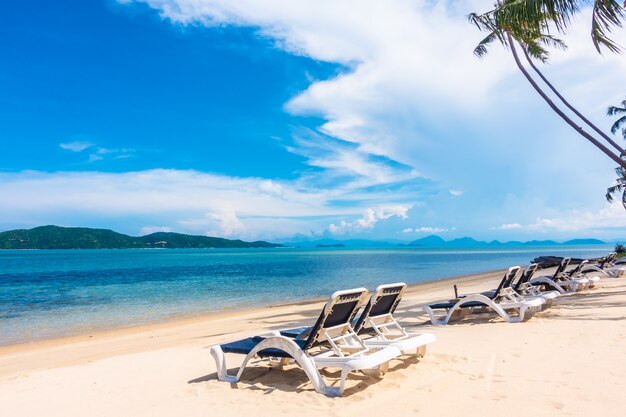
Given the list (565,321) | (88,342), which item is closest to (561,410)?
(565,321)

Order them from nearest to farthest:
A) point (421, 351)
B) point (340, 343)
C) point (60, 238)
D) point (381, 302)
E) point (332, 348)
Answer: point (332, 348) < point (340, 343) < point (381, 302) < point (421, 351) < point (60, 238)

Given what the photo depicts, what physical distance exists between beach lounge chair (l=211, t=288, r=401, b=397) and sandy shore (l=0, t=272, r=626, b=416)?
0.55 ft

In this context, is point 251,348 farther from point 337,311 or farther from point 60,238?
point 60,238

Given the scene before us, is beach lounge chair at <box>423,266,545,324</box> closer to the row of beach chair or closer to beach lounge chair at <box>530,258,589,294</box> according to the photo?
the row of beach chair

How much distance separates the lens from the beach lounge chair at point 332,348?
15.4 feet

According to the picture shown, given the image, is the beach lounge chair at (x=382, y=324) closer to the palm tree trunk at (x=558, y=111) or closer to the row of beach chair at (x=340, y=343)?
the row of beach chair at (x=340, y=343)

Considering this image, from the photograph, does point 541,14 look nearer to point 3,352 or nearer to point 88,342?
point 88,342

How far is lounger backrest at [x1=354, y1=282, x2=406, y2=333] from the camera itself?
5668 mm

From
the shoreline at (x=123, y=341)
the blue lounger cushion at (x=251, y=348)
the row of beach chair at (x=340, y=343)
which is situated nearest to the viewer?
the row of beach chair at (x=340, y=343)

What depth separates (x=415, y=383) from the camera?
492 centimetres

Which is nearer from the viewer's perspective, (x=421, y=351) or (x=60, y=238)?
(x=421, y=351)

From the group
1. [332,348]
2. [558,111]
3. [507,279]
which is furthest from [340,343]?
[558,111]

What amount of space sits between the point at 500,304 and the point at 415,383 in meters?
4.70

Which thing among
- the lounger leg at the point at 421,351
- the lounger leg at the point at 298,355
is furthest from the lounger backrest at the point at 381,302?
the lounger leg at the point at 298,355
